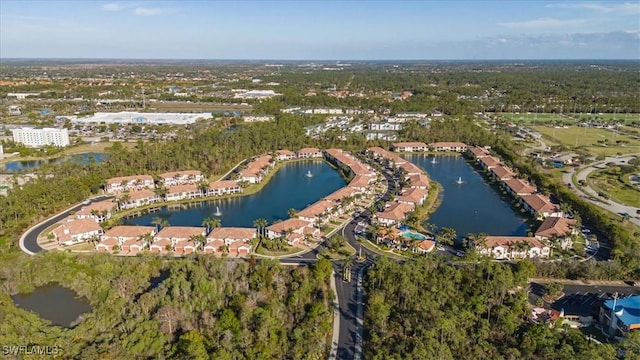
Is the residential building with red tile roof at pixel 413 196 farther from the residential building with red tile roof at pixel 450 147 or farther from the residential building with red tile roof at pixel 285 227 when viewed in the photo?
the residential building with red tile roof at pixel 450 147

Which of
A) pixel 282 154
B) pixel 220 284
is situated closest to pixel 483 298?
pixel 220 284

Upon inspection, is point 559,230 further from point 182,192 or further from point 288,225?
point 182,192

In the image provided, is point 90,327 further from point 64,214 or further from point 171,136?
point 171,136

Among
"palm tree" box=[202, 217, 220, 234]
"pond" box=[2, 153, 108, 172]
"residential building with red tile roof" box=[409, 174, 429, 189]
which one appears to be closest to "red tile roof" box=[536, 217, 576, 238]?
"residential building with red tile roof" box=[409, 174, 429, 189]

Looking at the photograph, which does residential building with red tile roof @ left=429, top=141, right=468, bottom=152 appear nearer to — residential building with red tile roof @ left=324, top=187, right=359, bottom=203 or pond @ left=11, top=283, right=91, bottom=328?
residential building with red tile roof @ left=324, top=187, right=359, bottom=203

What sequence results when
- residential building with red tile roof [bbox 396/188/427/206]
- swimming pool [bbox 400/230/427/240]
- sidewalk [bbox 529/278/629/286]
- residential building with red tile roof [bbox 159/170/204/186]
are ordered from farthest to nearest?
1. residential building with red tile roof [bbox 159/170/204/186]
2. residential building with red tile roof [bbox 396/188/427/206]
3. swimming pool [bbox 400/230/427/240]
4. sidewalk [bbox 529/278/629/286]

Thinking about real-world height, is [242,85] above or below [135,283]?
above
